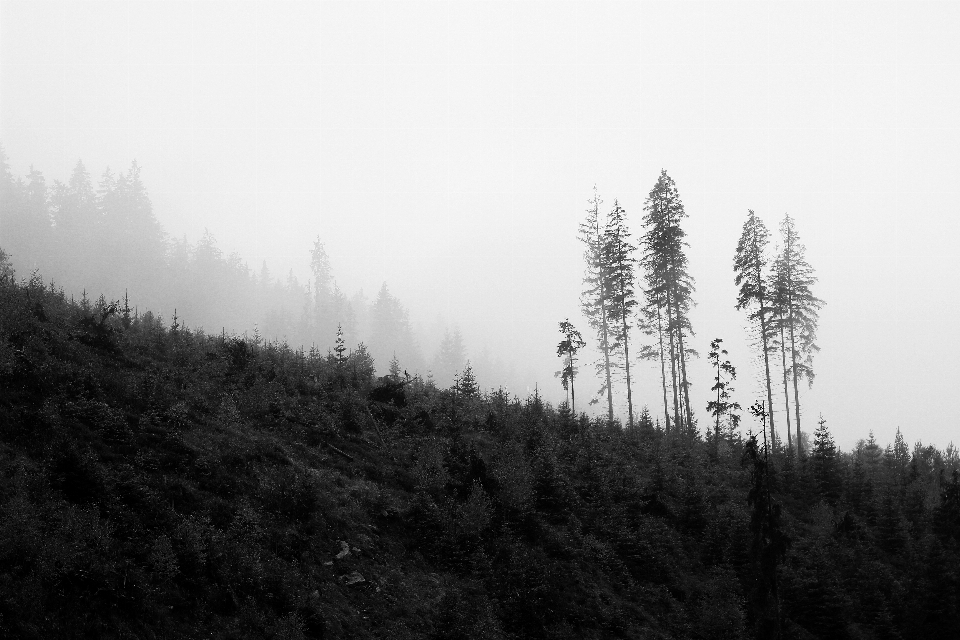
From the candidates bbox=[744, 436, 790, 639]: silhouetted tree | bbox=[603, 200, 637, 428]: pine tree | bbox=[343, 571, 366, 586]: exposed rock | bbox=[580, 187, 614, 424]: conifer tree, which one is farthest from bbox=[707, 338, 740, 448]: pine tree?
bbox=[343, 571, 366, 586]: exposed rock

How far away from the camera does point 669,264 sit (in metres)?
35.0

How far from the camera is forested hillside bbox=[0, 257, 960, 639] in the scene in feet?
31.6

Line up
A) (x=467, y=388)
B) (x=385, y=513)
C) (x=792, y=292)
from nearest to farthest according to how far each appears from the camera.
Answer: (x=385, y=513), (x=467, y=388), (x=792, y=292)

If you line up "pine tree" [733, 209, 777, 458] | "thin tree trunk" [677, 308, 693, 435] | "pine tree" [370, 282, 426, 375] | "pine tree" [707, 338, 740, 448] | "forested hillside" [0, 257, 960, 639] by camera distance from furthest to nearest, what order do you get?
"pine tree" [370, 282, 426, 375], "pine tree" [733, 209, 777, 458], "thin tree trunk" [677, 308, 693, 435], "pine tree" [707, 338, 740, 448], "forested hillside" [0, 257, 960, 639]

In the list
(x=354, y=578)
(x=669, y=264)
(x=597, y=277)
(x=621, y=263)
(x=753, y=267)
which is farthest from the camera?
(x=597, y=277)

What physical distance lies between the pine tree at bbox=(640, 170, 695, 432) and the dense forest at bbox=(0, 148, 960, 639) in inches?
266

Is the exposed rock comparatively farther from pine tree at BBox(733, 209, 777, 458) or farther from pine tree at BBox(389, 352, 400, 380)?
pine tree at BBox(733, 209, 777, 458)

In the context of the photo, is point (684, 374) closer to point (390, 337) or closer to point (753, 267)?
point (753, 267)

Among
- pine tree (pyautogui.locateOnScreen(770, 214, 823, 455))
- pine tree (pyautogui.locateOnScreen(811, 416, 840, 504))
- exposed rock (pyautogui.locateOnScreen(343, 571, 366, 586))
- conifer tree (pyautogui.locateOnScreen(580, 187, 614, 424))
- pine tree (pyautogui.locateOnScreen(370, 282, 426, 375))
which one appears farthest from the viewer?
pine tree (pyautogui.locateOnScreen(370, 282, 426, 375))

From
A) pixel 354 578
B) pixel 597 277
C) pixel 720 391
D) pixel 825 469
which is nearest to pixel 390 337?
pixel 597 277

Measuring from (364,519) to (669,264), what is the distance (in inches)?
1072

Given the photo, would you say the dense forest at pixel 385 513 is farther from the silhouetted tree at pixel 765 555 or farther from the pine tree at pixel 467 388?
the pine tree at pixel 467 388

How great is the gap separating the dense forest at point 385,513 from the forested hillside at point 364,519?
0.06 meters

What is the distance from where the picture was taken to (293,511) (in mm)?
12734
